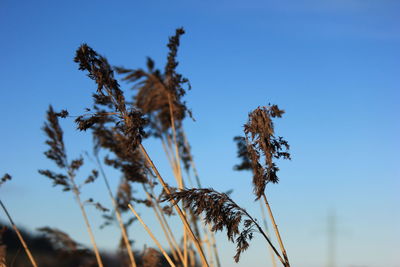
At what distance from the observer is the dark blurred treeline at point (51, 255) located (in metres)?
10.2

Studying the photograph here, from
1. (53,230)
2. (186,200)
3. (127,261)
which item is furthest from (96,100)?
(127,261)

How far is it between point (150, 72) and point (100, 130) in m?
2.25

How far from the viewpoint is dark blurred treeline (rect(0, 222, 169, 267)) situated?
1017cm

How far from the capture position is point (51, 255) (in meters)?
20.7

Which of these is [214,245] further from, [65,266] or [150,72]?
[65,266]

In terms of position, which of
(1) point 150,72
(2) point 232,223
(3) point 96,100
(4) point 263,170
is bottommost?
(2) point 232,223

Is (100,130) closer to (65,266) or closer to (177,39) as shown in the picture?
(177,39)

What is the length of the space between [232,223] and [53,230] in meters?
7.60

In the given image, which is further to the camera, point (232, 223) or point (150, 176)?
point (150, 176)

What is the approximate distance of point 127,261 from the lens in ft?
57.1

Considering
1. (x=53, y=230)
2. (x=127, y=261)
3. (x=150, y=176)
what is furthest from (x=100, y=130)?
(x=127, y=261)

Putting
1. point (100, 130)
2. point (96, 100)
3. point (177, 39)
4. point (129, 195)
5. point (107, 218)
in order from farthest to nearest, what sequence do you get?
point (107, 218) < point (129, 195) < point (100, 130) < point (177, 39) < point (96, 100)

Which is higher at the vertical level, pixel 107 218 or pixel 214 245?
pixel 107 218

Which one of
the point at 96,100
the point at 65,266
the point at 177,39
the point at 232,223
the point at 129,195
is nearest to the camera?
the point at 232,223
